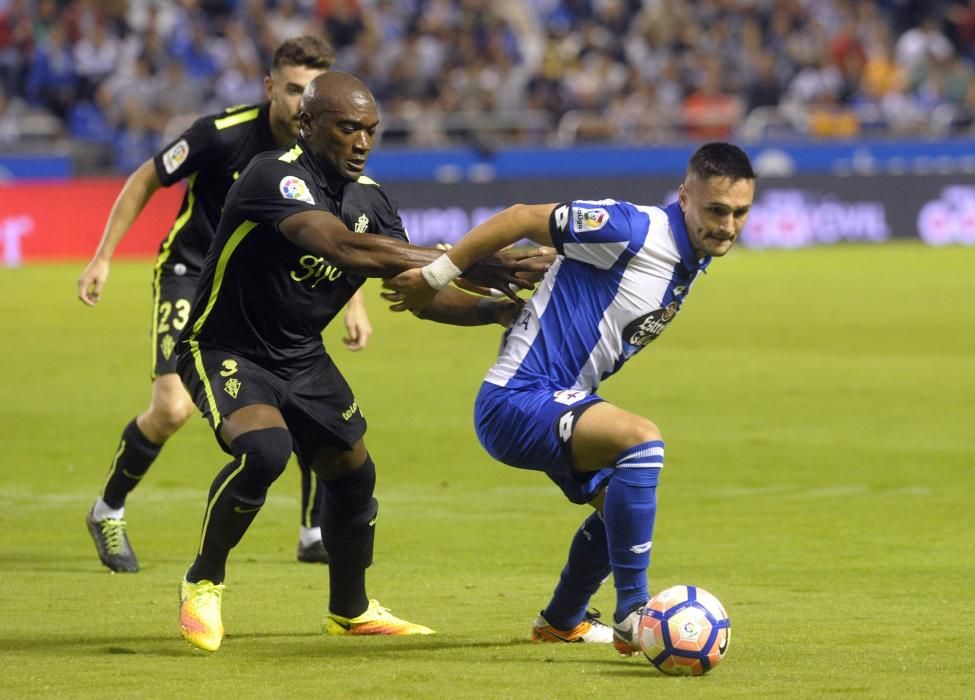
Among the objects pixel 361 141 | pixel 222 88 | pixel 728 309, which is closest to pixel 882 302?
pixel 728 309

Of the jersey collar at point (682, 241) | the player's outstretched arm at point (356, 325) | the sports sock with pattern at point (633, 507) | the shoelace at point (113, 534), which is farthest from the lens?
the shoelace at point (113, 534)

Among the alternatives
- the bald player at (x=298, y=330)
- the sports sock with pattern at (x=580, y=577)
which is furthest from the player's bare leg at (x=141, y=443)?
the sports sock with pattern at (x=580, y=577)

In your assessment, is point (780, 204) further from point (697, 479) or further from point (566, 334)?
point (566, 334)

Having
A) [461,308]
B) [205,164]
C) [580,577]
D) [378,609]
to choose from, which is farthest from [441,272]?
[205,164]

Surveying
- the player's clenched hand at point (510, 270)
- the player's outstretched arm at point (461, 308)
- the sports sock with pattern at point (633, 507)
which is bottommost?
the sports sock with pattern at point (633, 507)

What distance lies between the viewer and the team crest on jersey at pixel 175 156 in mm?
8508

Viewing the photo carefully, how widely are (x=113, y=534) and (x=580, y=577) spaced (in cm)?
276

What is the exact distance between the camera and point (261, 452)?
6.30m

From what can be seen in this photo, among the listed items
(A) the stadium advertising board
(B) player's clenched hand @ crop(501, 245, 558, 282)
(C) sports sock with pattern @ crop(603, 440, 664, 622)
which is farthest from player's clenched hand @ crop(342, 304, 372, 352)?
(A) the stadium advertising board

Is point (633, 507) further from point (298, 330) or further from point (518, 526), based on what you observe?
point (518, 526)

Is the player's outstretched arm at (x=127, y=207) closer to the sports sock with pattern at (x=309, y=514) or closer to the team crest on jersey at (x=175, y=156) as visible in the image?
the team crest on jersey at (x=175, y=156)

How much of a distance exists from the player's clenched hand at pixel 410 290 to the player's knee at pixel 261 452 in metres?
0.69

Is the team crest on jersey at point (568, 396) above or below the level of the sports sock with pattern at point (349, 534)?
above

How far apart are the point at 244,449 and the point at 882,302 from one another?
15279 millimetres
